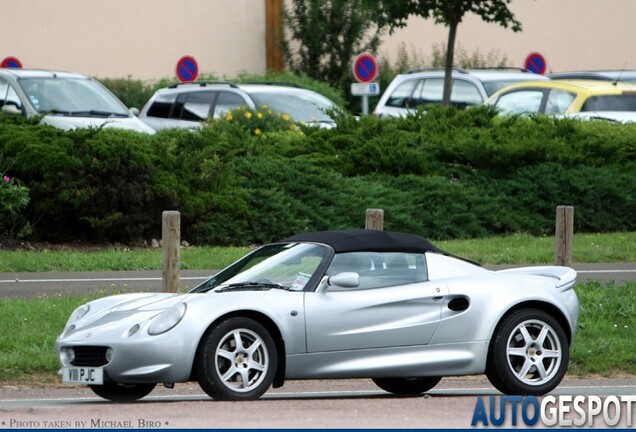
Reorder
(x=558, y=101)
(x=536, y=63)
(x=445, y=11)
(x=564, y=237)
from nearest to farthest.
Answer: (x=564, y=237) → (x=558, y=101) → (x=445, y=11) → (x=536, y=63)

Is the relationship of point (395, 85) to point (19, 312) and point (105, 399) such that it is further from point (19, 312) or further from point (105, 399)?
point (105, 399)

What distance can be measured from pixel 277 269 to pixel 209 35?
31160 millimetres

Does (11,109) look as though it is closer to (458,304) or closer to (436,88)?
(436,88)

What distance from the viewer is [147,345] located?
978 centimetres

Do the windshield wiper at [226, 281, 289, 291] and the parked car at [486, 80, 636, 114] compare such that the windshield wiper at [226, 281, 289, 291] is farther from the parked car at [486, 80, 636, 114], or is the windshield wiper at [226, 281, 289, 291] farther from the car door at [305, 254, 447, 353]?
the parked car at [486, 80, 636, 114]

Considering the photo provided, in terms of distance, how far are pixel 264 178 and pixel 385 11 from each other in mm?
6405

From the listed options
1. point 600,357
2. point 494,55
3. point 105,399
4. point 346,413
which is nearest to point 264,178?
point 600,357

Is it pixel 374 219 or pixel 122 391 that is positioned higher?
pixel 374 219

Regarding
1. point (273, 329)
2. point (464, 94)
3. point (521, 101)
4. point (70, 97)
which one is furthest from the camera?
point (464, 94)

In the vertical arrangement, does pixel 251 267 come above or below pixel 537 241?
above

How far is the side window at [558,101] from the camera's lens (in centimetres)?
2550

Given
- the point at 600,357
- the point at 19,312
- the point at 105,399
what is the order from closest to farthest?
1. the point at 105,399
2. the point at 600,357
3. the point at 19,312

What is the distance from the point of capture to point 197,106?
27.2 metres

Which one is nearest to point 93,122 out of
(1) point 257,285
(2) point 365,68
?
(2) point 365,68
